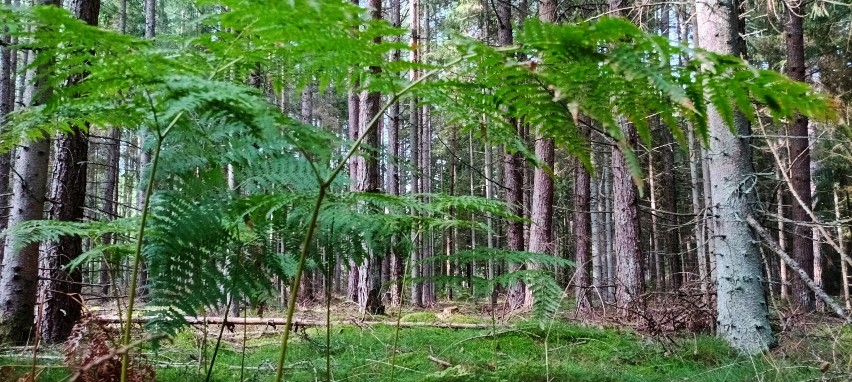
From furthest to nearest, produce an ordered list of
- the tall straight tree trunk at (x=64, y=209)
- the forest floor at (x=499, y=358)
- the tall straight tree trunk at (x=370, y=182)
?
the tall straight tree trunk at (x=370, y=182), the tall straight tree trunk at (x=64, y=209), the forest floor at (x=499, y=358)

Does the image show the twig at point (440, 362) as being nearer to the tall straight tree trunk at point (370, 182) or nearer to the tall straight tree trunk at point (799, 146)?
the tall straight tree trunk at point (370, 182)

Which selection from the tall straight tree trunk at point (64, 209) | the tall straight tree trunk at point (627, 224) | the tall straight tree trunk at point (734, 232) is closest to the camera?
the tall straight tree trunk at point (734, 232)

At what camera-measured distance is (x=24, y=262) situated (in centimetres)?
461

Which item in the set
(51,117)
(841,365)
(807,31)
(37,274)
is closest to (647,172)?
(807,31)

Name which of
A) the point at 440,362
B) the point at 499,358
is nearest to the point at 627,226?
the point at 499,358

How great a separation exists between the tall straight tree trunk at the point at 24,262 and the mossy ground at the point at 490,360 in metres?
0.75

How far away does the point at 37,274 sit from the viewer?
470 centimetres

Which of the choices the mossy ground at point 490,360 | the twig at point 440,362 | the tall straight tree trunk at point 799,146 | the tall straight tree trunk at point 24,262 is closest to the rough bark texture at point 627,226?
the mossy ground at point 490,360

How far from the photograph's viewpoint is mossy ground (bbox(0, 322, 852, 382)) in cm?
307

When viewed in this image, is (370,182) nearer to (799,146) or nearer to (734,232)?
(734,232)

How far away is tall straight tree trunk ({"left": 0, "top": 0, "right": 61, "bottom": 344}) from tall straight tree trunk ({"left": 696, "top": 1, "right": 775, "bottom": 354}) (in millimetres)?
5885

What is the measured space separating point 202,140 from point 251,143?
168 mm

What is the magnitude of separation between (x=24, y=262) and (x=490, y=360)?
411 cm

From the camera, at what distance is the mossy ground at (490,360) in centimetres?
307
